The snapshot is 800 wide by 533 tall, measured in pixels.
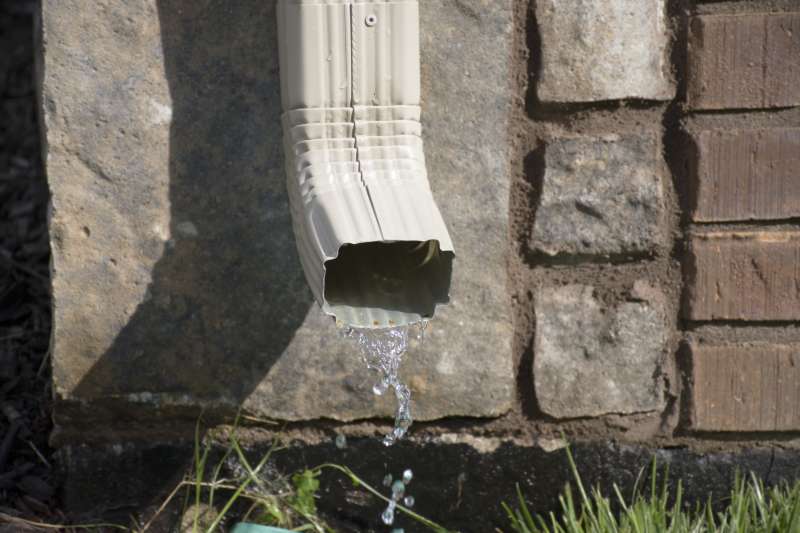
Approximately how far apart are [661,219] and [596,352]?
0.20m

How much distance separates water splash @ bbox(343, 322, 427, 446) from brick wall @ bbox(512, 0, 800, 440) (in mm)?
163

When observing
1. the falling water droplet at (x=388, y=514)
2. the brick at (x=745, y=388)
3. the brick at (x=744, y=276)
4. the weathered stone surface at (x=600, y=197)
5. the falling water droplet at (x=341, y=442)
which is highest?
the weathered stone surface at (x=600, y=197)

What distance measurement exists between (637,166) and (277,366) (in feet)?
1.78

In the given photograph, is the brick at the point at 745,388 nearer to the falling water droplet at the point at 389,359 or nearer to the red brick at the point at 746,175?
the red brick at the point at 746,175

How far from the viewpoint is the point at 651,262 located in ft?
4.38

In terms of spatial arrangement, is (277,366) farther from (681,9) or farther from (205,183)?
(681,9)

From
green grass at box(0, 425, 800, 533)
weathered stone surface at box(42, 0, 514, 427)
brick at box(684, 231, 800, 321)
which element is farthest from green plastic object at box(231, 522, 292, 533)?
brick at box(684, 231, 800, 321)

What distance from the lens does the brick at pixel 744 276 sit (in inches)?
51.8

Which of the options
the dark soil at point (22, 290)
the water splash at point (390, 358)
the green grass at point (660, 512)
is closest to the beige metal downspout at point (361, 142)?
the water splash at point (390, 358)

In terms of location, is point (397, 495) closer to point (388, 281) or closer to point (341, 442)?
point (341, 442)

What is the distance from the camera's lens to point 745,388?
1341mm

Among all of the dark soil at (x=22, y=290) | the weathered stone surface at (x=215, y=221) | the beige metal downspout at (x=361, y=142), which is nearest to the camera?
the beige metal downspout at (x=361, y=142)


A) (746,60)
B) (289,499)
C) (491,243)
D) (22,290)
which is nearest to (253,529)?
(289,499)

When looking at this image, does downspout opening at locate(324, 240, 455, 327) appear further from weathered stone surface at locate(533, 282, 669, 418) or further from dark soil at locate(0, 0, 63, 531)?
dark soil at locate(0, 0, 63, 531)
